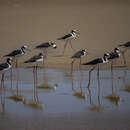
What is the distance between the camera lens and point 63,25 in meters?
20.5

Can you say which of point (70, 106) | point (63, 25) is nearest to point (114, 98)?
point (70, 106)

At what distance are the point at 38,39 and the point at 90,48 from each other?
2.60 metres

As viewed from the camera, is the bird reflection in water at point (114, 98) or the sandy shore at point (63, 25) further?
the sandy shore at point (63, 25)

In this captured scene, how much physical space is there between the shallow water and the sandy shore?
2300mm

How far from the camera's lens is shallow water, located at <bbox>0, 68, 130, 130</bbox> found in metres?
7.75

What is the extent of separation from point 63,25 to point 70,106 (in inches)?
467

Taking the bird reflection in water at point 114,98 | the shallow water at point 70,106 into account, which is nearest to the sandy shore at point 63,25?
the shallow water at point 70,106

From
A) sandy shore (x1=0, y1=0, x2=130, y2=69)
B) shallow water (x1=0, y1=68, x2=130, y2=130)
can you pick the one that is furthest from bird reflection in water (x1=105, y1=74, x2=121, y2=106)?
sandy shore (x1=0, y1=0, x2=130, y2=69)

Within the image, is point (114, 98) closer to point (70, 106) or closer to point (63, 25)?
point (70, 106)

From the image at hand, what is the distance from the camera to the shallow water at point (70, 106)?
7.75 metres

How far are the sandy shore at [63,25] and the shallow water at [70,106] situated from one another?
90.6 inches

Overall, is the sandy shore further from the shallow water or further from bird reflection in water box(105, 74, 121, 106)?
bird reflection in water box(105, 74, 121, 106)

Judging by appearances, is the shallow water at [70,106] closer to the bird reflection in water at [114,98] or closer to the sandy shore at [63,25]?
the bird reflection in water at [114,98]

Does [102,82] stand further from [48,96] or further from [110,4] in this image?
[110,4]
